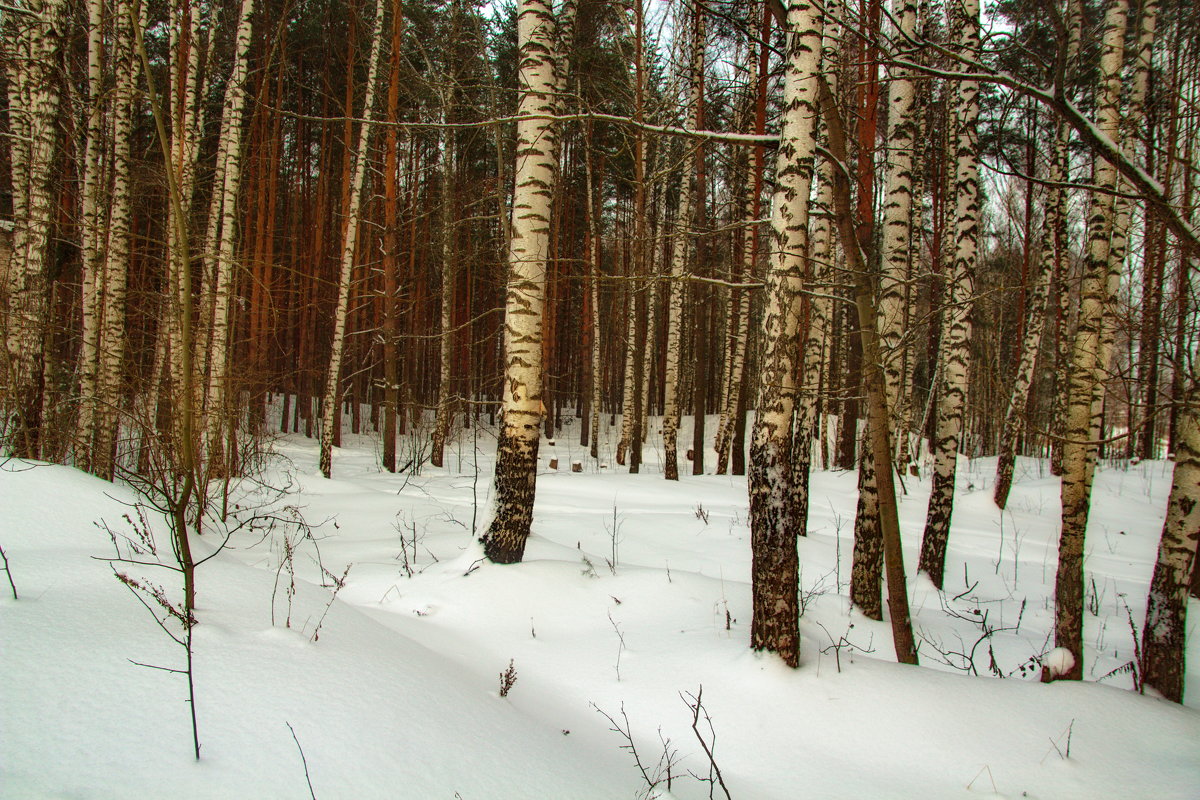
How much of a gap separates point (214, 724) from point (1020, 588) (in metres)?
6.67

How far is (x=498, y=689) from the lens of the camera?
2779 millimetres

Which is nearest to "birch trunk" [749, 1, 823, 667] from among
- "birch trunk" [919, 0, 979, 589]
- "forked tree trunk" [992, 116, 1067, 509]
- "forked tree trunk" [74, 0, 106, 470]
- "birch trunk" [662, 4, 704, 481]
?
"birch trunk" [919, 0, 979, 589]

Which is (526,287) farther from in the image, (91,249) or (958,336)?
(91,249)

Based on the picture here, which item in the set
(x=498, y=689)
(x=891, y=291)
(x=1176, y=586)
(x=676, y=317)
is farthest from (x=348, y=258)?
(x=1176, y=586)

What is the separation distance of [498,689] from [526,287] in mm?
2582

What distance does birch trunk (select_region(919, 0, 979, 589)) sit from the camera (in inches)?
211

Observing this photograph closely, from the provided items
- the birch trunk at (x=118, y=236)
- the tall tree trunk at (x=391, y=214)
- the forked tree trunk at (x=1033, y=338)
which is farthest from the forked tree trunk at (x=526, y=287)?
the forked tree trunk at (x=1033, y=338)

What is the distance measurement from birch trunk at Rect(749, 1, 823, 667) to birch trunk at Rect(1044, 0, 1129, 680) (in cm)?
186

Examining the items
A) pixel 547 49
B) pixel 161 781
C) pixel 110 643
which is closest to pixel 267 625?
pixel 110 643

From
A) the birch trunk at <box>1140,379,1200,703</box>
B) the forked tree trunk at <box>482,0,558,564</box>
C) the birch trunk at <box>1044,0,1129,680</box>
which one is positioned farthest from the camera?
the forked tree trunk at <box>482,0,558,564</box>

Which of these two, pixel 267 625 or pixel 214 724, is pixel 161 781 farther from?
pixel 267 625

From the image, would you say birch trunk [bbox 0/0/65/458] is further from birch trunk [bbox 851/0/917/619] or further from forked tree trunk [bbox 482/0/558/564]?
birch trunk [bbox 851/0/917/619]

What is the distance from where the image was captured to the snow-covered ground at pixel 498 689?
1.78m

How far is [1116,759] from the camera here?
253 cm
